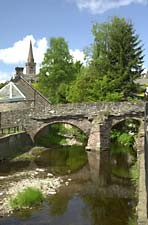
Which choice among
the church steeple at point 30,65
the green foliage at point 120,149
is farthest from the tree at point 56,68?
the church steeple at point 30,65

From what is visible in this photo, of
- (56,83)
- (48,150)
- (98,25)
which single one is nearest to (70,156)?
(48,150)

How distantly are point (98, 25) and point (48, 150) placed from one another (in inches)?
808

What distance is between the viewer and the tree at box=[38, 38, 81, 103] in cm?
5259

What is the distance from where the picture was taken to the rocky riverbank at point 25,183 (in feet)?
50.4

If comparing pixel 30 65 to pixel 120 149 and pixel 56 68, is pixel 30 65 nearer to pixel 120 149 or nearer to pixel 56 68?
pixel 56 68

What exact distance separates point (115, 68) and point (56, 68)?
14.0 metres

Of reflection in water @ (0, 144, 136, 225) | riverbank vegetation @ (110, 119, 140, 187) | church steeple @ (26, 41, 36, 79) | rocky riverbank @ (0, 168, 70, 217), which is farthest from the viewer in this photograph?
church steeple @ (26, 41, 36, 79)

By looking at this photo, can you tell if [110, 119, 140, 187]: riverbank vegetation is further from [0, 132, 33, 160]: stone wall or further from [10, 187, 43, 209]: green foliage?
[0, 132, 33, 160]: stone wall

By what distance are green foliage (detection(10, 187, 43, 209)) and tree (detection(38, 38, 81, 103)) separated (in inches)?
1468

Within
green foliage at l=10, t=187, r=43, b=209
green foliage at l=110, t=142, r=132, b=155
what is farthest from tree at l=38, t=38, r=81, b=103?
green foliage at l=10, t=187, r=43, b=209

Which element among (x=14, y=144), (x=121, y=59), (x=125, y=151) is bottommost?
(x=125, y=151)

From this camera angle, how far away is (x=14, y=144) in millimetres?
28391

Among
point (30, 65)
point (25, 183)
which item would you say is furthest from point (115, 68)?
point (30, 65)

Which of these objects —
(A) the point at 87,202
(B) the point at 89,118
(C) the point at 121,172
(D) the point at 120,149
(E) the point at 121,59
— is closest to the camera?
(A) the point at 87,202
